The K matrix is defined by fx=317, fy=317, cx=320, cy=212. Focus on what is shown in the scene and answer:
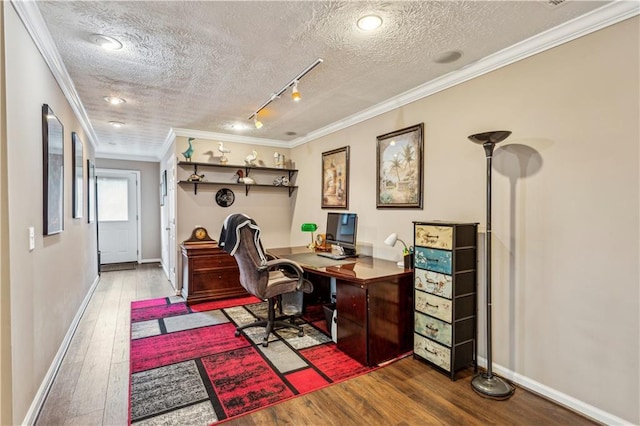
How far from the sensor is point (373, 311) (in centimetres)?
255

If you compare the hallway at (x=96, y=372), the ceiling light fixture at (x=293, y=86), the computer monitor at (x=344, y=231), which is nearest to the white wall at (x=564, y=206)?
the computer monitor at (x=344, y=231)

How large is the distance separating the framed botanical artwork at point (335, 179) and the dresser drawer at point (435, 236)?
1610 millimetres

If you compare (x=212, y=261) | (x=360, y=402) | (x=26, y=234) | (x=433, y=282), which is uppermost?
(x=26, y=234)

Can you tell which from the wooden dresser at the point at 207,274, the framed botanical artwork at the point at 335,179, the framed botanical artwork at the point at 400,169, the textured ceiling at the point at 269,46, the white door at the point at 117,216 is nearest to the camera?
the textured ceiling at the point at 269,46

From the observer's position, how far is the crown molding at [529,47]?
178 cm

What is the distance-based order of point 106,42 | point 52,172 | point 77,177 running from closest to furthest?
point 106,42
point 52,172
point 77,177

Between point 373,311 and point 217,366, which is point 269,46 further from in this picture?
point 217,366

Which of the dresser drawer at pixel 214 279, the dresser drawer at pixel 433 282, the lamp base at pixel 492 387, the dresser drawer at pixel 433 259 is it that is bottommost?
the lamp base at pixel 492 387

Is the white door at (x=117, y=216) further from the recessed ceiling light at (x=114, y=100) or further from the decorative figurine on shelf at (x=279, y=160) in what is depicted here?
the recessed ceiling light at (x=114, y=100)

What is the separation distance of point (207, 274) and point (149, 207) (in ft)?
12.5

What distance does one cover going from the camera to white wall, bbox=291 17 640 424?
5.86 ft

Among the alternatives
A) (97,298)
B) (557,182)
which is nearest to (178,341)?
(97,298)

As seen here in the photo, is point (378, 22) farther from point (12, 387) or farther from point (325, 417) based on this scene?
point (12, 387)

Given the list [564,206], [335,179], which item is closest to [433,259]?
[564,206]
